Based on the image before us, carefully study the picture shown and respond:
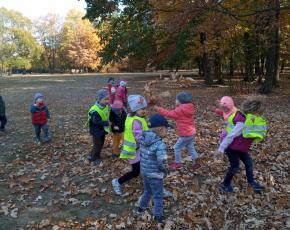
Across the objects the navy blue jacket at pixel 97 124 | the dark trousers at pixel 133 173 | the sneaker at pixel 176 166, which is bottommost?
the sneaker at pixel 176 166

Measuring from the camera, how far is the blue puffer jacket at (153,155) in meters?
4.88

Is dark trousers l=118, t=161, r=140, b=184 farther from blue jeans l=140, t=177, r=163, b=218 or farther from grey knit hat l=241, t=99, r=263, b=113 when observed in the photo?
grey knit hat l=241, t=99, r=263, b=113

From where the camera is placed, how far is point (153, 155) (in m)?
5.00

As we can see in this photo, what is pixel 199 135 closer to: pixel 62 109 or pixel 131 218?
pixel 131 218

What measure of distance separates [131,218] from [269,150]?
15.3 feet

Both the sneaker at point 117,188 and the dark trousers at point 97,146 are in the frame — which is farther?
the dark trousers at point 97,146

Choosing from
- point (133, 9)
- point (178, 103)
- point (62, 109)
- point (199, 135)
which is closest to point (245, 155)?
point (178, 103)

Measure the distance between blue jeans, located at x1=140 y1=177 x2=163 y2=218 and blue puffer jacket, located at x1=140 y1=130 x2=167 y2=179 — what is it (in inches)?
4.6

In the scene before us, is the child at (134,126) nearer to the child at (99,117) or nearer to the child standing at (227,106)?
the child standing at (227,106)

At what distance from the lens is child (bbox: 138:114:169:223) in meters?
4.89

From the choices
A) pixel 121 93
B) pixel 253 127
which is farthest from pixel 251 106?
pixel 121 93

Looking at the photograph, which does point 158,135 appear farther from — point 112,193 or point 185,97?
point 112,193

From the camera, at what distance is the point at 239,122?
5.70 meters

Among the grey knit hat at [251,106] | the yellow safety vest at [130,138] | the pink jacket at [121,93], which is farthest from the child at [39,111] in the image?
the grey knit hat at [251,106]
